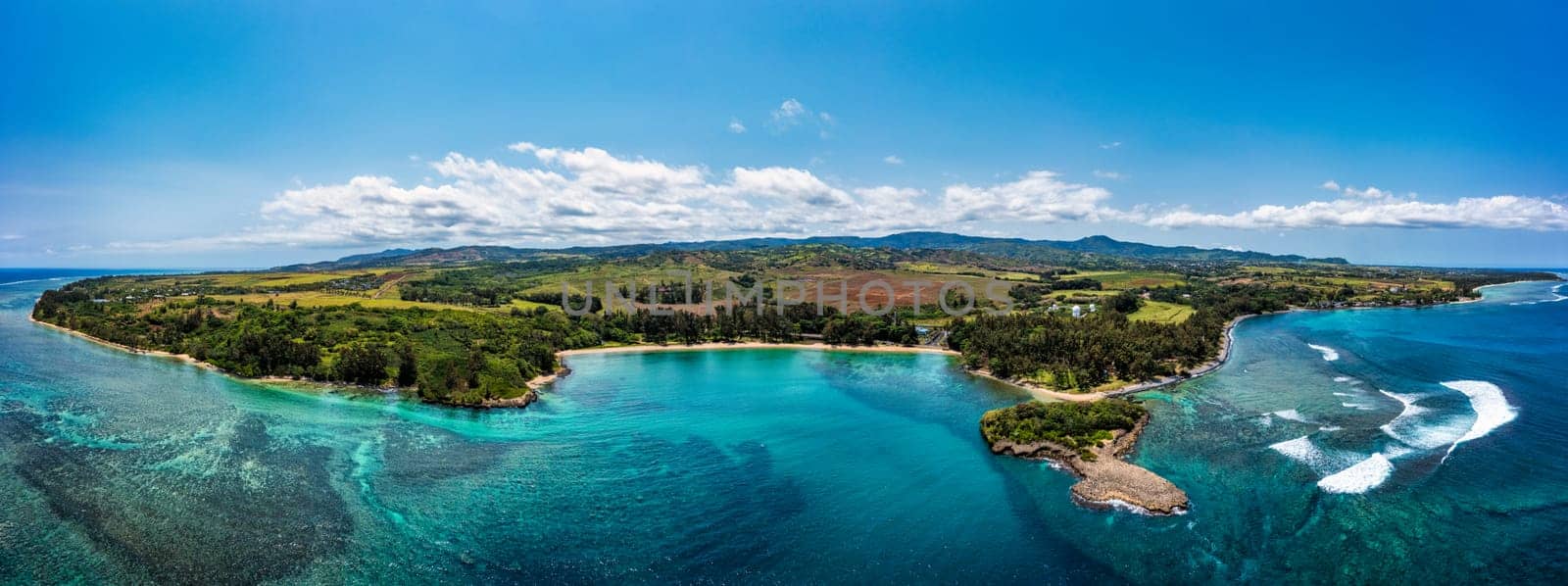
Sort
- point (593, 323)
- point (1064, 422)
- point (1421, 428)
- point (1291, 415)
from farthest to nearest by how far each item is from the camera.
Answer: point (593, 323)
point (1291, 415)
point (1421, 428)
point (1064, 422)

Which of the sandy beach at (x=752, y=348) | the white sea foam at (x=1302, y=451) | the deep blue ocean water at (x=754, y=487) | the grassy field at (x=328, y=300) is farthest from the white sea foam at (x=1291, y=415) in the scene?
the grassy field at (x=328, y=300)

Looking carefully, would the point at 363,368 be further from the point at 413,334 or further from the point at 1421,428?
the point at 1421,428

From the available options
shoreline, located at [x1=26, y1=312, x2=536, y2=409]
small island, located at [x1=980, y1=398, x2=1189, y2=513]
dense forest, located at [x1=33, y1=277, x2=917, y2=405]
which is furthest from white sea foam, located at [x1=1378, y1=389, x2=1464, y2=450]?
shoreline, located at [x1=26, y1=312, x2=536, y2=409]

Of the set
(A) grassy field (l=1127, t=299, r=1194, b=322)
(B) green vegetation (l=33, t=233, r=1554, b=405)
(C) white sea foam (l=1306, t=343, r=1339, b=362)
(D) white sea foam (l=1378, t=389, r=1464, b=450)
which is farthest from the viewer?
(A) grassy field (l=1127, t=299, r=1194, b=322)

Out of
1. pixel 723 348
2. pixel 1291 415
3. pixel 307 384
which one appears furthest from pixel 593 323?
pixel 1291 415

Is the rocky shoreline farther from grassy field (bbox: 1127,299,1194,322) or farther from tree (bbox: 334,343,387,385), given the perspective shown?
grassy field (bbox: 1127,299,1194,322)

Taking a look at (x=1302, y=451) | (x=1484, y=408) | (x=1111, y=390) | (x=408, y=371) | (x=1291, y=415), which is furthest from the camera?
(x=408, y=371)
